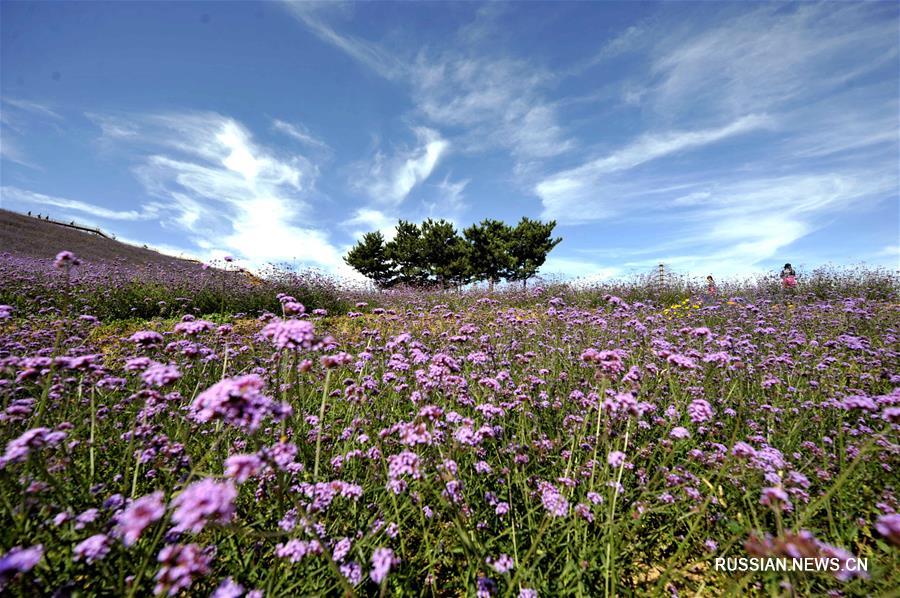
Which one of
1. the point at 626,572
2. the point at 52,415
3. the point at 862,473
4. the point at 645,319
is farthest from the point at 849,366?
the point at 52,415

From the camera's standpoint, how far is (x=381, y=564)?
1.54m

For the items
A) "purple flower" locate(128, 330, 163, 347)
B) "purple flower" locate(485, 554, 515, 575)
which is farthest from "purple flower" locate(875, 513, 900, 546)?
"purple flower" locate(128, 330, 163, 347)

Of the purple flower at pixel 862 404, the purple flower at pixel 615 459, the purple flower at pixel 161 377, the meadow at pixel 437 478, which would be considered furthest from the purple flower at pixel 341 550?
the purple flower at pixel 862 404

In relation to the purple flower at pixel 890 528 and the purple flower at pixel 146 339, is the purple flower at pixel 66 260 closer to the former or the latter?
the purple flower at pixel 146 339

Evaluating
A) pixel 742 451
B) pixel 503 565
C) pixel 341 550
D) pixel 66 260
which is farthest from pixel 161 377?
pixel 742 451

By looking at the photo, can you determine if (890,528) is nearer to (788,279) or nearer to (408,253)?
(788,279)

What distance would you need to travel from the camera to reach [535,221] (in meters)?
38.4

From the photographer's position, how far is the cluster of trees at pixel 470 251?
37.5 meters

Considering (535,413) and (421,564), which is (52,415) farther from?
(535,413)

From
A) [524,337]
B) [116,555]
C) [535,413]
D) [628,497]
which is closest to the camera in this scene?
[116,555]

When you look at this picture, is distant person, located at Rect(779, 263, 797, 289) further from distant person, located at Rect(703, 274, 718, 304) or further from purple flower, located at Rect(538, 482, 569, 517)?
purple flower, located at Rect(538, 482, 569, 517)

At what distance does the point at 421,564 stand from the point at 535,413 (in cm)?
169

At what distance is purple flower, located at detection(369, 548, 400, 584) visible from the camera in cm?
149

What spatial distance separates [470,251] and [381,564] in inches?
1450
